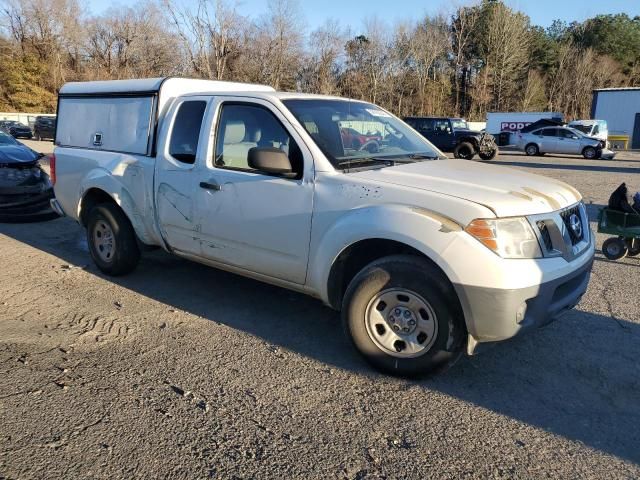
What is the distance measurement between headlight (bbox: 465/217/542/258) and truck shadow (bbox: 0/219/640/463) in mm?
917

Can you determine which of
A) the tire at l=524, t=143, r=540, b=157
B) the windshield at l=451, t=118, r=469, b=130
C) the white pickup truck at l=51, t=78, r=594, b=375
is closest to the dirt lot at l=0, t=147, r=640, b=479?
the white pickup truck at l=51, t=78, r=594, b=375

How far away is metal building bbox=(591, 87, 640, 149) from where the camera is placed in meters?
39.9

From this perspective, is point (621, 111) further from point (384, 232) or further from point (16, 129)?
point (384, 232)

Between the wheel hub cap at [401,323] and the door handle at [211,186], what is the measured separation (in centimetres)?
161

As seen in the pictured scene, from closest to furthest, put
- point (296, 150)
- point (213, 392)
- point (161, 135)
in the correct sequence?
point (213, 392) < point (296, 150) < point (161, 135)

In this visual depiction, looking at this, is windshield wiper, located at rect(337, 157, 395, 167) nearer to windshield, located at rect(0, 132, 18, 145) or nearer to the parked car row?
windshield, located at rect(0, 132, 18, 145)

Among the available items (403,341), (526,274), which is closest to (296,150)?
(403,341)

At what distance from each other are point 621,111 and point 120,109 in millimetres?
43948

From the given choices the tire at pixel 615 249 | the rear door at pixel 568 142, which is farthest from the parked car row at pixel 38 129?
the tire at pixel 615 249

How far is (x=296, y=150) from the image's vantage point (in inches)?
155

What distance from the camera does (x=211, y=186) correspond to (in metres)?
4.37

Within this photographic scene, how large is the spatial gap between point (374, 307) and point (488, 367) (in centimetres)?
95

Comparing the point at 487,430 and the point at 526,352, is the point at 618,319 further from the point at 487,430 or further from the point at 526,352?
the point at 487,430

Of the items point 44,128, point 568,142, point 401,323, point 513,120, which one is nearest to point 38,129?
point 44,128
